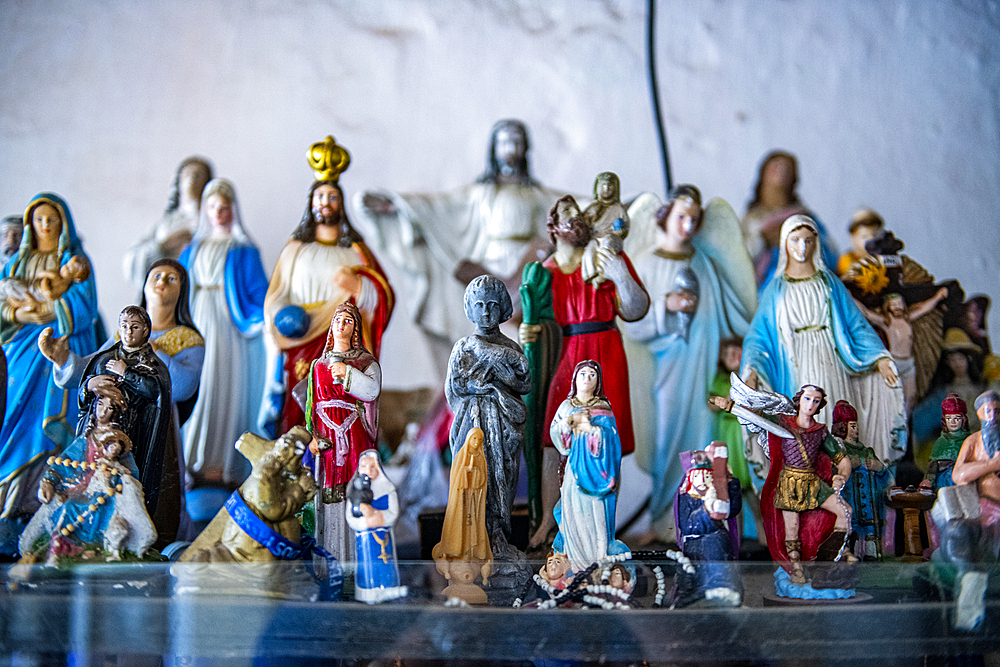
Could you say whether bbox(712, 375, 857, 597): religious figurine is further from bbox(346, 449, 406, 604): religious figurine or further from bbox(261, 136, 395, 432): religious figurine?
bbox(261, 136, 395, 432): religious figurine

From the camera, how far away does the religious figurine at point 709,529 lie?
345 centimetres

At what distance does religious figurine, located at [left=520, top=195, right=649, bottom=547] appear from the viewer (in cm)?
449

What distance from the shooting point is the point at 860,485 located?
4.09m

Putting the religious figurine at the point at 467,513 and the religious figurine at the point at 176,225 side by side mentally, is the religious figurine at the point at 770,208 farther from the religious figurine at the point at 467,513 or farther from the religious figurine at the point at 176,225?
the religious figurine at the point at 176,225

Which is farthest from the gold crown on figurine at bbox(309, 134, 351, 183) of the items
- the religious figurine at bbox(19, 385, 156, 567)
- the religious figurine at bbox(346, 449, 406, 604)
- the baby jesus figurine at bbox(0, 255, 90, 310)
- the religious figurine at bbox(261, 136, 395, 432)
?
the religious figurine at bbox(346, 449, 406, 604)

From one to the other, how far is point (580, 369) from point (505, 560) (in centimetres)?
85

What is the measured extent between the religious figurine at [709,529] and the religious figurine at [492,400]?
0.74 metres

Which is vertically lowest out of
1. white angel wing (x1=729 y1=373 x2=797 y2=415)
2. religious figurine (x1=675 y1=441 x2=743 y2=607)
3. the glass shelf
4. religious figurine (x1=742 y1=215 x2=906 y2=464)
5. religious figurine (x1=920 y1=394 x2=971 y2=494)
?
the glass shelf

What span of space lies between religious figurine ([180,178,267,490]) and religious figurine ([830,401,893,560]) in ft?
10.7

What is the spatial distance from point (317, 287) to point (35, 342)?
1521mm

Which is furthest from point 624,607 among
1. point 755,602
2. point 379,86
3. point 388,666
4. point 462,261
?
point 379,86

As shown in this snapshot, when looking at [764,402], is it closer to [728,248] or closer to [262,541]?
[728,248]

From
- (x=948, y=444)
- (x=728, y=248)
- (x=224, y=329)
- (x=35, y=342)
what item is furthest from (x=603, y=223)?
(x=35, y=342)

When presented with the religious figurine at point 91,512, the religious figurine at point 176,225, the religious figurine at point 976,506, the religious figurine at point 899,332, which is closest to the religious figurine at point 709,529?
the religious figurine at point 976,506
